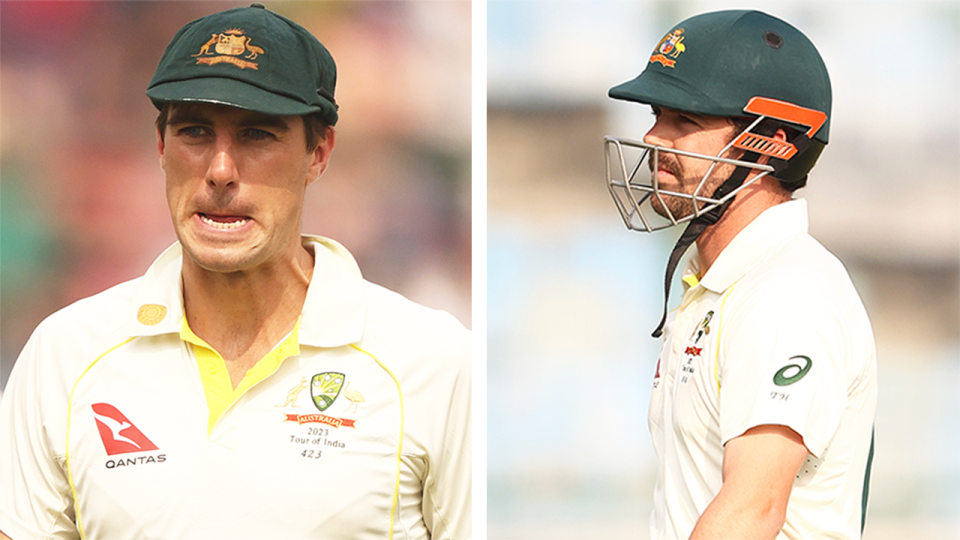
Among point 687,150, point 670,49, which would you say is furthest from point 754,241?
point 670,49

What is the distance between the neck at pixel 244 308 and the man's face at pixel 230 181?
35 millimetres

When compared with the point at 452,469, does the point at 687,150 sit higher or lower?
higher

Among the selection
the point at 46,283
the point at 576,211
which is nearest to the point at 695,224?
the point at 576,211

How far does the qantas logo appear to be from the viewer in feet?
7.72

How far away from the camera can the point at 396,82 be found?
269 cm

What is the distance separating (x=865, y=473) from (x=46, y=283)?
205cm

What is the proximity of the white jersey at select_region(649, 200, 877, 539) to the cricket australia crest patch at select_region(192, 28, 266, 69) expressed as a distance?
111 centimetres

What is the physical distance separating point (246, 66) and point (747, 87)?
109 cm

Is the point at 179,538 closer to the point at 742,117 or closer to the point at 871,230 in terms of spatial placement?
the point at 742,117

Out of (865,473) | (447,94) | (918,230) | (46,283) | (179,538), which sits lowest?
(179,538)

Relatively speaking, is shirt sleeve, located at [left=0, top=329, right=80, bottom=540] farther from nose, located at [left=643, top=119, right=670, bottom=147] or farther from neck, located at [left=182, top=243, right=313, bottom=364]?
nose, located at [left=643, top=119, right=670, bottom=147]

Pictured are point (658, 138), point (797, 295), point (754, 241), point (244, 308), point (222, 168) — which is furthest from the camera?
point (244, 308)

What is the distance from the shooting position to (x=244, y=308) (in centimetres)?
240

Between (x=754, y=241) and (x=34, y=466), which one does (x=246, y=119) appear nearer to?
(x=34, y=466)
